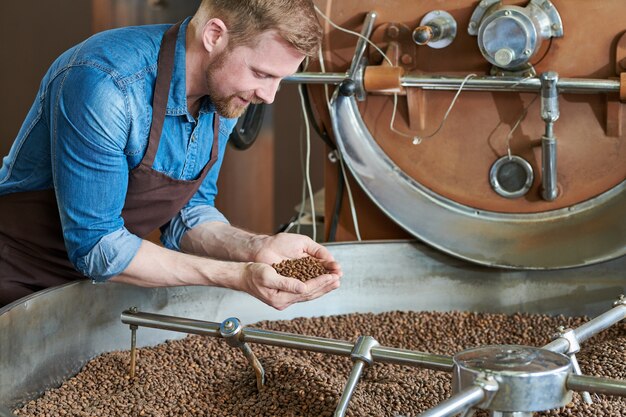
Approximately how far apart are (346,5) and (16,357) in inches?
40.6

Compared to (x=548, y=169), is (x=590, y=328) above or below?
below

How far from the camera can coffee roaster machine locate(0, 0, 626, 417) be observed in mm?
1833

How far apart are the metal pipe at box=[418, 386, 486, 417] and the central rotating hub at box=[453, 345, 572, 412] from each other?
20 millimetres

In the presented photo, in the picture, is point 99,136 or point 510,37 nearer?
point 99,136

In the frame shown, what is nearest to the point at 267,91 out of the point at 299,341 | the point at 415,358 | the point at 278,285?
the point at 278,285

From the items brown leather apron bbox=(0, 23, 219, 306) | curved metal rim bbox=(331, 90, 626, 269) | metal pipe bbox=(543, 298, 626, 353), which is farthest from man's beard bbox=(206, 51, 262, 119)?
metal pipe bbox=(543, 298, 626, 353)

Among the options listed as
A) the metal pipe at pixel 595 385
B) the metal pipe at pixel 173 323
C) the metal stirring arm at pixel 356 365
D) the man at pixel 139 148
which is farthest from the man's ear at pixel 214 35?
the metal pipe at pixel 595 385

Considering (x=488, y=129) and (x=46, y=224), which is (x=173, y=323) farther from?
(x=488, y=129)

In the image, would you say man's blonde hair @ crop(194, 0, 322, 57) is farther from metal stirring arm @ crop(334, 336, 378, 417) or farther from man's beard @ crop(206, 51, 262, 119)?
metal stirring arm @ crop(334, 336, 378, 417)

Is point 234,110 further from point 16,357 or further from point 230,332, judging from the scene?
point 16,357

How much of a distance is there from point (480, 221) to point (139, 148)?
0.78 metres

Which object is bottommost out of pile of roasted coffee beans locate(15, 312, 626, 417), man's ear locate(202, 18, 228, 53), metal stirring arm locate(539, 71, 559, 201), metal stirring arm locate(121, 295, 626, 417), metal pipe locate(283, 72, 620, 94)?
pile of roasted coffee beans locate(15, 312, 626, 417)

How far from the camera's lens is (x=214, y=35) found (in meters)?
1.66

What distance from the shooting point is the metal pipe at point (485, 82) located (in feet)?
5.99
